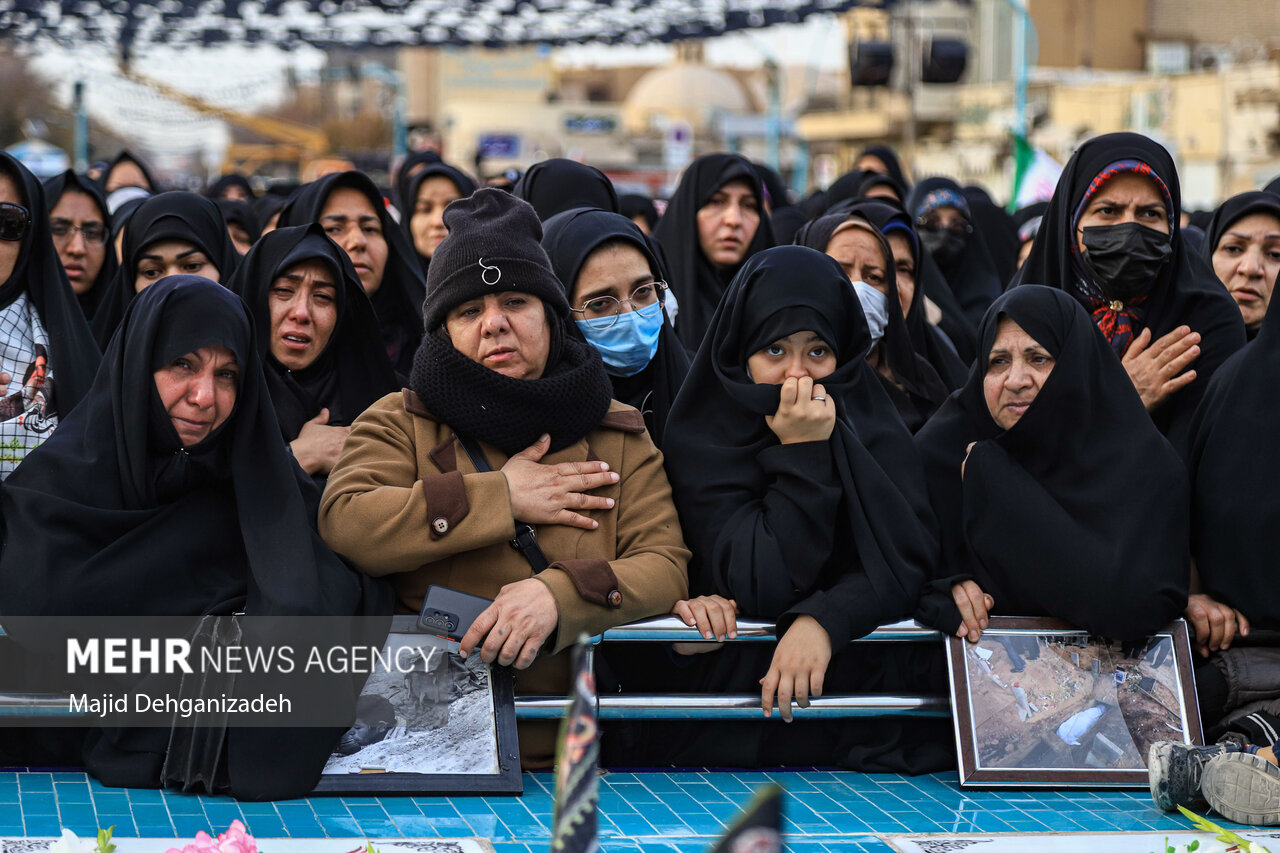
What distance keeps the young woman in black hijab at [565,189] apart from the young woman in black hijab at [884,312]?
1036 millimetres

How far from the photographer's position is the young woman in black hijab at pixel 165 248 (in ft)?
15.7

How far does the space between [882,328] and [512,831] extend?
2149 millimetres

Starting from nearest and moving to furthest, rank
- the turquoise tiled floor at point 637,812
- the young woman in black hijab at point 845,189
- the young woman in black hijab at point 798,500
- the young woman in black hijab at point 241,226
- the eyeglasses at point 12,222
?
the turquoise tiled floor at point 637,812
the young woman in black hijab at point 798,500
the eyeglasses at point 12,222
the young woman in black hijab at point 241,226
the young woman in black hijab at point 845,189

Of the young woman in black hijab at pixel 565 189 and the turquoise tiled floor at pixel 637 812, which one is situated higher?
the young woman in black hijab at pixel 565 189

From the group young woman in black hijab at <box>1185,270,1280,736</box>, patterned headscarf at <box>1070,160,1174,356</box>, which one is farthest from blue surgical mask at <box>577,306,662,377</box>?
young woman in black hijab at <box>1185,270,1280,736</box>

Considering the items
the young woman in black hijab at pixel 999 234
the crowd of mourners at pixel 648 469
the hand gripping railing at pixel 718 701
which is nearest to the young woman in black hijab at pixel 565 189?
the crowd of mourners at pixel 648 469

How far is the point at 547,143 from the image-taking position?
60344mm

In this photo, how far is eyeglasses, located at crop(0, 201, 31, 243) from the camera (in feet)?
13.6

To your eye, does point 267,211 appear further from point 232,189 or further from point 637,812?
point 637,812

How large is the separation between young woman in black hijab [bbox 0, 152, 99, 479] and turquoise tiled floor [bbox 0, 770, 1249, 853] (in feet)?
3.52

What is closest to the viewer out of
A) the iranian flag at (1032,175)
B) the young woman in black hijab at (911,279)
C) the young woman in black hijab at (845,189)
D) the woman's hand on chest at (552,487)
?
the woman's hand on chest at (552,487)

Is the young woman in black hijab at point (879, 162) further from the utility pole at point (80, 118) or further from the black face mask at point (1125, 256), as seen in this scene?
the utility pole at point (80, 118)

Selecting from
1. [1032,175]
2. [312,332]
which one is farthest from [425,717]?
[1032,175]

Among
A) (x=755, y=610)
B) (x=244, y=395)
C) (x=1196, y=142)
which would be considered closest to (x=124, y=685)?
(x=244, y=395)
